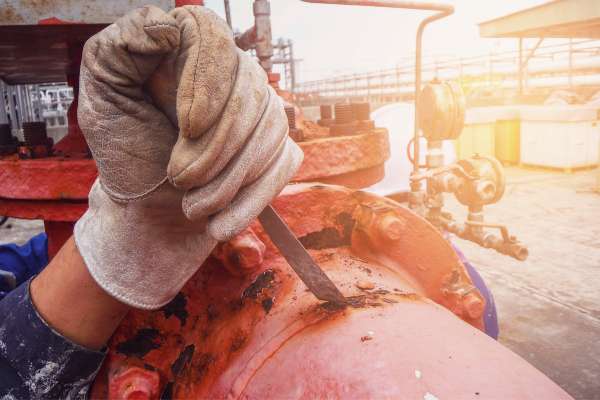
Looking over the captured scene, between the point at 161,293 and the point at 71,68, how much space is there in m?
1.02

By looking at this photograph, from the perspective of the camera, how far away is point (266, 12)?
1789 mm

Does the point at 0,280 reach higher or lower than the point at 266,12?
lower

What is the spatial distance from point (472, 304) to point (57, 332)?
920mm

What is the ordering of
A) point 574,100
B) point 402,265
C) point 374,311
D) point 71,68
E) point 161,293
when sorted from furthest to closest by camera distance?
point 574,100, point 71,68, point 402,265, point 161,293, point 374,311

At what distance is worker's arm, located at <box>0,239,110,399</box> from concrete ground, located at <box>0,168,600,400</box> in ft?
7.23

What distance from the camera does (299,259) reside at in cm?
90

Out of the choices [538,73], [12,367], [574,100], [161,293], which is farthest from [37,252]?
[538,73]

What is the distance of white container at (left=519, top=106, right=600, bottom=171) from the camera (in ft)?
23.5

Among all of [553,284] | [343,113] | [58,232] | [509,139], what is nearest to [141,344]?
[58,232]

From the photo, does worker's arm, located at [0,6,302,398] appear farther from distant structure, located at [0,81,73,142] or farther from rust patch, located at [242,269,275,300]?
distant structure, located at [0,81,73,142]

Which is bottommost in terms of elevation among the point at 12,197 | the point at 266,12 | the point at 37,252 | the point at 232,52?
the point at 37,252

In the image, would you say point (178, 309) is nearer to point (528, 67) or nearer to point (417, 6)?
point (417, 6)

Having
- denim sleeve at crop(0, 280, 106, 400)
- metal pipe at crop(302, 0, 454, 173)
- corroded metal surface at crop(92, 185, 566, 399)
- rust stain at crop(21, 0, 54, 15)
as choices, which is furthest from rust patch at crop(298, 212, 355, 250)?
metal pipe at crop(302, 0, 454, 173)

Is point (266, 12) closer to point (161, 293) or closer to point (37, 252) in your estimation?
point (161, 293)
